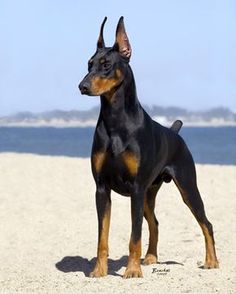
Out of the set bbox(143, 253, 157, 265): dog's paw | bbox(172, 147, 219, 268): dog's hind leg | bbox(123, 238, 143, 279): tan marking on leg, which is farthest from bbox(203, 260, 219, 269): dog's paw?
bbox(123, 238, 143, 279): tan marking on leg

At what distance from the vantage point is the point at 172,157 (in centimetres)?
848

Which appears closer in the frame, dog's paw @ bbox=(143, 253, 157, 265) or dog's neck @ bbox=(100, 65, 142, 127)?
dog's neck @ bbox=(100, 65, 142, 127)

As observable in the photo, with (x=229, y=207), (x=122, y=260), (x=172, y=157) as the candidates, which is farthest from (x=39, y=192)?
(x=172, y=157)

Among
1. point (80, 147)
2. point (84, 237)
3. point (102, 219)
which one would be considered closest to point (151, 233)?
point (102, 219)

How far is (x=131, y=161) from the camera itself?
25.1ft

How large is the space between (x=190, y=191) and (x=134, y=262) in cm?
117

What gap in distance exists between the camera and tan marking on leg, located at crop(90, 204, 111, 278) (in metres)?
7.94

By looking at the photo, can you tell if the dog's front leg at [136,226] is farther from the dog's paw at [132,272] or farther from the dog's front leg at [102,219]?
the dog's front leg at [102,219]

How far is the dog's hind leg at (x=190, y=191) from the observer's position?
8531mm

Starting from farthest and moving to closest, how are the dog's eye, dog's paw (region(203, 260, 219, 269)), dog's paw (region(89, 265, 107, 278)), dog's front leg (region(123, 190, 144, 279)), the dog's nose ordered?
dog's paw (region(203, 260, 219, 269)), dog's paw (region(89, 265, 107, 278)), dog's front leg (region(123, 190, 144, 279)), the dog's eye, the dog's nose

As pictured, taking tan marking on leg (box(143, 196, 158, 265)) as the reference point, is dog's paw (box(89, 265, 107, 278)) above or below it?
below

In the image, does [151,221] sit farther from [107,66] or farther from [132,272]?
[107,66]

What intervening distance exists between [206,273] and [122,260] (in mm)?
1653

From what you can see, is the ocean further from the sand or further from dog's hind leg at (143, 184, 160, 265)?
dog's hind leg at (143, 184, 160, 265)
